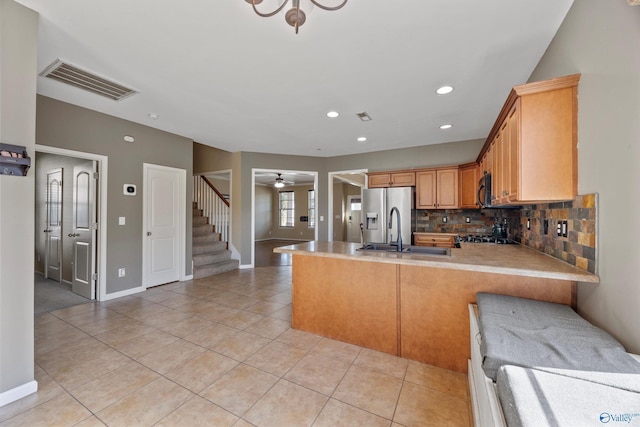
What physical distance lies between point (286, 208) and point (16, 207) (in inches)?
390

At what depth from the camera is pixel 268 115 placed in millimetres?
3691

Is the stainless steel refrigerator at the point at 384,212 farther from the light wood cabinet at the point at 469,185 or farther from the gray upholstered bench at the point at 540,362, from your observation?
the gray upholstered bench at the point at 540,362

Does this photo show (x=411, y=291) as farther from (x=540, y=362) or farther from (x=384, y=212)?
(x=384, y=212)

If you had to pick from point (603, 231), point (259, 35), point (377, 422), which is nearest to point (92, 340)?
point (377, 422)

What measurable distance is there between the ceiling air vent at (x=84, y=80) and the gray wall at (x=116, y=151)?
0.75 meters

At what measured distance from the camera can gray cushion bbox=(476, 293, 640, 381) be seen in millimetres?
965

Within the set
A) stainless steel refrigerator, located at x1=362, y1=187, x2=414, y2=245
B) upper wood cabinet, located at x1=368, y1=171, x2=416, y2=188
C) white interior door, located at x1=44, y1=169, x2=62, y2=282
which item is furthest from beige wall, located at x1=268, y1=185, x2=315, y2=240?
white interior door, located at x1=44, y1=169, x2=62, y2=282

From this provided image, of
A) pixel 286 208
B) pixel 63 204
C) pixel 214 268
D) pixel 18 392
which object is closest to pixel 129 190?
pixel 63 204

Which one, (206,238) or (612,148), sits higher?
(612,148)

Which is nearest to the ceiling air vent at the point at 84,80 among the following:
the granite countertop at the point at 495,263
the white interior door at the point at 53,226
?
the white interior door at the point at 53,226

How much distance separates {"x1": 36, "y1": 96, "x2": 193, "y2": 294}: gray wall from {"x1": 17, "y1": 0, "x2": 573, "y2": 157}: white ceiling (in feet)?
0.66

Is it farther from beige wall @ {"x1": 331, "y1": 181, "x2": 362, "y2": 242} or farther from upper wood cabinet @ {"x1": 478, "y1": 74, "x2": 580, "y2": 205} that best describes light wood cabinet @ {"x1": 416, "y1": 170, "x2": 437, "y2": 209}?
beige wall @ {"x1": 331, "y1": 181, "x2": 362, "y2": 242}

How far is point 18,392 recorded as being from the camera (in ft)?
5.78

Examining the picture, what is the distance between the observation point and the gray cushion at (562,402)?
27.9 inches
